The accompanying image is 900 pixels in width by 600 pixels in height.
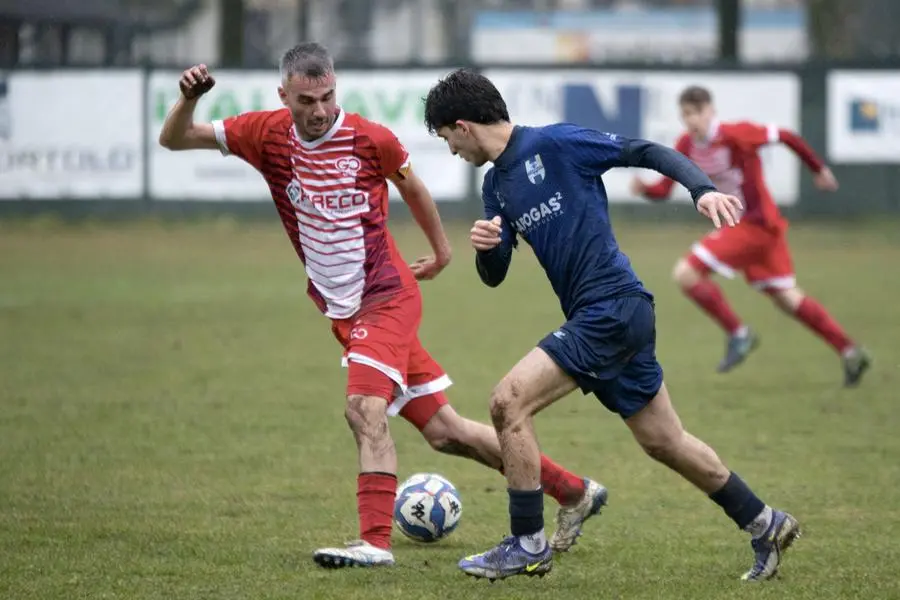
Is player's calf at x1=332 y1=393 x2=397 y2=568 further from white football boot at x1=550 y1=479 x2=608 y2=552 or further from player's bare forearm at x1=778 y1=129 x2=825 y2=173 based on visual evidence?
player's bare forearm at x1=778 y1=129 x2=825 y2=173

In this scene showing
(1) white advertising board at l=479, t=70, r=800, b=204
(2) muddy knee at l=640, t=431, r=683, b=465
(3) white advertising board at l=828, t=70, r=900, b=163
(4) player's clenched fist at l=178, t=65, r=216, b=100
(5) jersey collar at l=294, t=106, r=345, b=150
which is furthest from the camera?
(1) white advertising board at l=479, t=70, r=800, b=204

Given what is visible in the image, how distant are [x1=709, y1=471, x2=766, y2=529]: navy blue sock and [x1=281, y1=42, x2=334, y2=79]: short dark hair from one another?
2099 millimetres

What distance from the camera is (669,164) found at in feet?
17.6

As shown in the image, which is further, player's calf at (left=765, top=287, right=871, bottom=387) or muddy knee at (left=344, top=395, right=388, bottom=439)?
player's calf at (left=765, top=287, right=871, bottom=387)

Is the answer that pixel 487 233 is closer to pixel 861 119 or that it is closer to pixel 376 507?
pixel 376 507

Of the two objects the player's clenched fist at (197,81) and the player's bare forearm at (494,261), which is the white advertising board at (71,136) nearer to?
the player's clenched fist at (197,81)

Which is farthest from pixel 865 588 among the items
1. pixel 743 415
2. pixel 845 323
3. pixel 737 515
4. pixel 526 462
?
pixel 845 323

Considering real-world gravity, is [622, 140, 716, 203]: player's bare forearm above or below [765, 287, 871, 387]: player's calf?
above

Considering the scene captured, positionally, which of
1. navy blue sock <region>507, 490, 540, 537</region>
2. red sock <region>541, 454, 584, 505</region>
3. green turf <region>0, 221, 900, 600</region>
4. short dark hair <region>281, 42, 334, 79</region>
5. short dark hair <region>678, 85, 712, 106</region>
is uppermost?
short dark hair <region>281, 42, 334, 79</region>

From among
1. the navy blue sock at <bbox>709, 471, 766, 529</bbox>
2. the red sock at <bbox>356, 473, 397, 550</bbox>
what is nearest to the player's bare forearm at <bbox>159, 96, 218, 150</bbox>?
the red sock at <bbox>356, 473, 397, 550</bbox>

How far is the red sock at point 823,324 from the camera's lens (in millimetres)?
10469

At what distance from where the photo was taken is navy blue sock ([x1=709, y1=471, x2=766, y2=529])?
17.9 feet

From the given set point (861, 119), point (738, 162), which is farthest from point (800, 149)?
point (861, 119)

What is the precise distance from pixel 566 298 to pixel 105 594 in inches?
73.5
